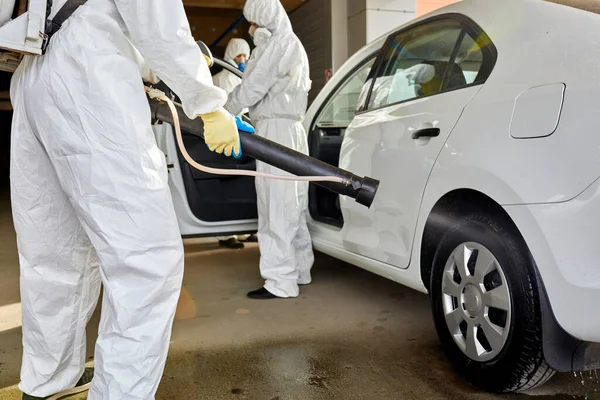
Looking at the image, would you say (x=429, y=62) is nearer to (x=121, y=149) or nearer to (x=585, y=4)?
(x=585, y=4)

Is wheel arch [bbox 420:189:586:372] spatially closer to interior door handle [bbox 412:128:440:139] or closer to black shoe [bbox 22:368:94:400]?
interior door handle [bbox 412:128:440:139]

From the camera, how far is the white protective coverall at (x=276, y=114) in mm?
3270

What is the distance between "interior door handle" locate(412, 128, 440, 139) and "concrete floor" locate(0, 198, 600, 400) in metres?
0.97

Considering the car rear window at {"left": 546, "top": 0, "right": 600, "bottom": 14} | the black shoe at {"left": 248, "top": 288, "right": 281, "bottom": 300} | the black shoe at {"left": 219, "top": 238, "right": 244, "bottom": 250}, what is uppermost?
the car rear window at {"left": 546, "top": 0, "right": 600, "bottom": 14}

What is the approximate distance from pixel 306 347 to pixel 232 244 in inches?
105

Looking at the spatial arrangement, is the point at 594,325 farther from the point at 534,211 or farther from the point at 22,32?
the point at 22,32

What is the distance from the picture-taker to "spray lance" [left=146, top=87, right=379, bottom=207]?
176cm

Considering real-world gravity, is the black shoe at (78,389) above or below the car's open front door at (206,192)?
below

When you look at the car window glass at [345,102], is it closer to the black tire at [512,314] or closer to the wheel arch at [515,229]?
the wheel arch at [515,229]

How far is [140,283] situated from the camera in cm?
154

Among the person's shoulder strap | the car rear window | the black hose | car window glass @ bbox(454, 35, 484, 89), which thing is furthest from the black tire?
the person's shoulder strap

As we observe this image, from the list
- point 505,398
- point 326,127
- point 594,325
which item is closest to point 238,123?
point 594,325

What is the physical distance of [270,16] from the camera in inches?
130

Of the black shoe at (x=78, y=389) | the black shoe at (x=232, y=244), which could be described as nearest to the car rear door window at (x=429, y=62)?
the black shoe at (x=78, y=389)
